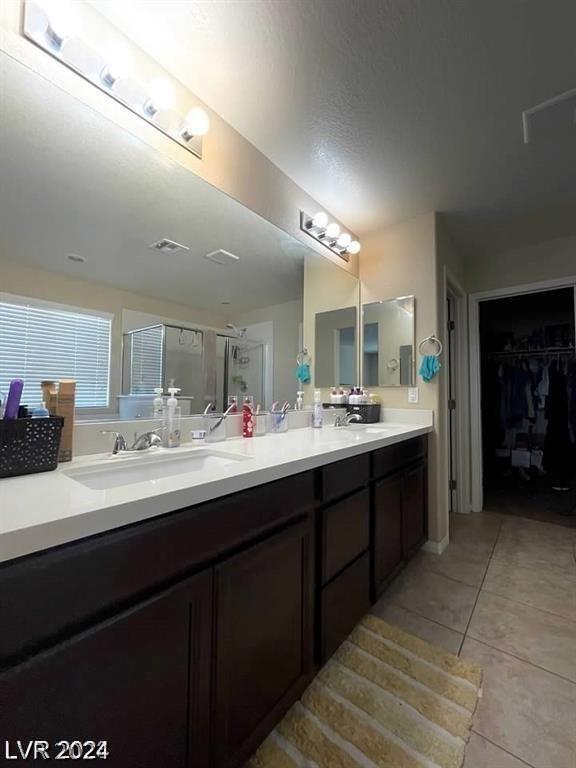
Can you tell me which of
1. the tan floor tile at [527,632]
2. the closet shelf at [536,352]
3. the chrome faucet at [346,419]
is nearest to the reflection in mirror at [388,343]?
the chrome faucet at [346,419]

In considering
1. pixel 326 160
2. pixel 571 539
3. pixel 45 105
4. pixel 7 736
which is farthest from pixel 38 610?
pixel 571 539

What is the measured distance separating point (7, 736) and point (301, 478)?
803 millimetres

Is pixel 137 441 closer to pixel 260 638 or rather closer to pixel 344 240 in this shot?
pixel 260 638

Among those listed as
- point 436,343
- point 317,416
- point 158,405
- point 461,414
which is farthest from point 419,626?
point 461,414

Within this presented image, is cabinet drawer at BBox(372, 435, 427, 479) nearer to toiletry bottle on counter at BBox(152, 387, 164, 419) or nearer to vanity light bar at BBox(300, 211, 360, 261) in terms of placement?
toiletry bottle on counter at BBox(152, 387, 164, 419)

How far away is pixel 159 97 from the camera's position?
4.11 ft

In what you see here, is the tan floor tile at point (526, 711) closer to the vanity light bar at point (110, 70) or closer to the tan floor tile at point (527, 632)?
the tan floor tile at point (527, 632)

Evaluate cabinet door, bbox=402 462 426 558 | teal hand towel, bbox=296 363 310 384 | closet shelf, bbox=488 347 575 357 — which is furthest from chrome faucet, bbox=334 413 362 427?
closet shelf, bbox=488 347 575 357

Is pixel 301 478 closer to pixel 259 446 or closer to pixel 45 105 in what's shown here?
pixel 259 446

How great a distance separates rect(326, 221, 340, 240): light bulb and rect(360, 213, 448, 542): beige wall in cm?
47

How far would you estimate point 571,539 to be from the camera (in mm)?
2475

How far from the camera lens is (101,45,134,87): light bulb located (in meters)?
1.15

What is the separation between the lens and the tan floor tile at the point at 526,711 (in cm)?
102

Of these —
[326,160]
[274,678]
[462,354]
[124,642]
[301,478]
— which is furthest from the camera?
[462,354]
